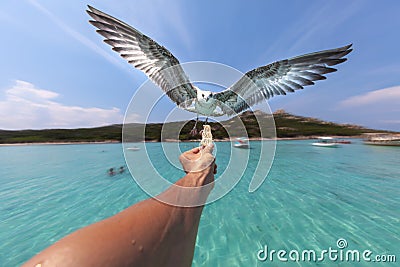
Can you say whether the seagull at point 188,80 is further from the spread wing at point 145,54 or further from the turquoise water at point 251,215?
the turquoise water at point 251,215

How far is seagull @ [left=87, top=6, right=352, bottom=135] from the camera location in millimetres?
2989

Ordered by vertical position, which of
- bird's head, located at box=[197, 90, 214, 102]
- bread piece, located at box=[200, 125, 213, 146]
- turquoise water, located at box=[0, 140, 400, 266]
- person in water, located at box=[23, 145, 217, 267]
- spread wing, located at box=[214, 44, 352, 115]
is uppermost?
spread wing, located at box=[214, 44, 352, 115]

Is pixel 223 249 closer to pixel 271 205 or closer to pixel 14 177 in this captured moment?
pixel 271 205

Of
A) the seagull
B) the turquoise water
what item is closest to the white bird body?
the seagull

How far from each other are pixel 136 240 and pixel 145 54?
3759 mm

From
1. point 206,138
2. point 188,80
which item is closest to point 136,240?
point 206,138

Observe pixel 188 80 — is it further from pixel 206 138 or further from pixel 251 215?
pixel 251 215

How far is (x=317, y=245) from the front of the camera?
11.1 feet

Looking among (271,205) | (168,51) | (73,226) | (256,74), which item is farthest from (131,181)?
(256,74)

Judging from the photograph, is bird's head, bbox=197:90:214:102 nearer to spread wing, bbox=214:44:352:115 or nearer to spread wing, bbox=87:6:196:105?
spread wing, bbox=214:44:352:115

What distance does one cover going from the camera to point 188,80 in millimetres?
3543

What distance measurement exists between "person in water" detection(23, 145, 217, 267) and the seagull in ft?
7.13

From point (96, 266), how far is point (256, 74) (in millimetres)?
3716

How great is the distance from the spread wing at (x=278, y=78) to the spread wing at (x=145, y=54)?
92 centimetres
